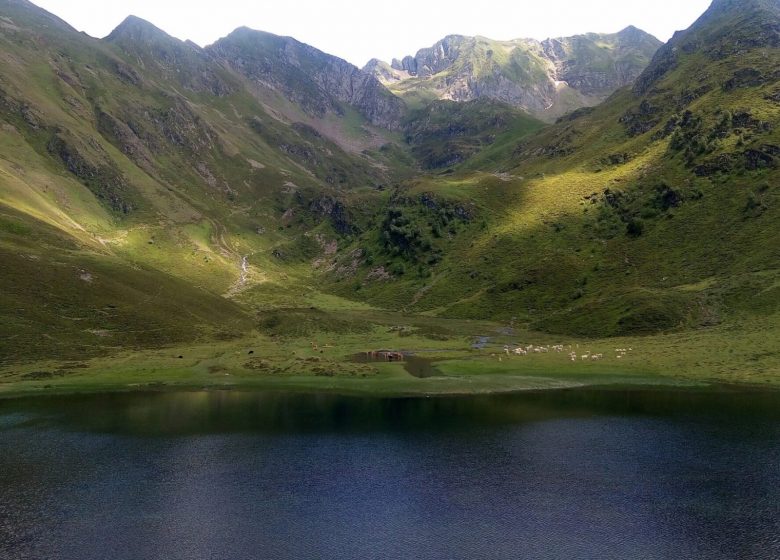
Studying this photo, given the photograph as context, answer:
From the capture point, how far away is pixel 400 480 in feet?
198

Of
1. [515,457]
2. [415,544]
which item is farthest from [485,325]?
[415,544]

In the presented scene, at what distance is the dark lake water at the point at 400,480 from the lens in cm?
4712

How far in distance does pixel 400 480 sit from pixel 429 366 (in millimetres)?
63863

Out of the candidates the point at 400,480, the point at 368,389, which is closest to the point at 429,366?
the point at 368,389

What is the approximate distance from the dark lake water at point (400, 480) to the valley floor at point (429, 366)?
42.6ft

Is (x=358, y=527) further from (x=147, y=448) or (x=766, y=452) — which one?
(x=766, y=452)

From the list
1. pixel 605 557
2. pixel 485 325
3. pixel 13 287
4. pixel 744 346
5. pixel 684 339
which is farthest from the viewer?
pixel 485 325

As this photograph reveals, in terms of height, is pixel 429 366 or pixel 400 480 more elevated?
pixel 429 366

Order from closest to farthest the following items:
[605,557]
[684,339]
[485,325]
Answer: [605,557], [684,339], [485,325]

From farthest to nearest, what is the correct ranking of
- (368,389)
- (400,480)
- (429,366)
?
(429,366) < (368,389) < (400,480)

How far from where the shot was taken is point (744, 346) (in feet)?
382

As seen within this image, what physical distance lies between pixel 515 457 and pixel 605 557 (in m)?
22.6

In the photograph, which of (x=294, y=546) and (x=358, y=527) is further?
(x=358, y=527)

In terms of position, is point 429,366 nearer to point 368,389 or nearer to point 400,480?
point 368,389
